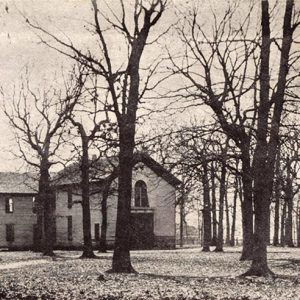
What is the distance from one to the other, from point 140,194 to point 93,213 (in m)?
4.69

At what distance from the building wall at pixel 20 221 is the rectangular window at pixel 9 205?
212 millimetres

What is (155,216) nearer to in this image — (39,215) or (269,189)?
(39,215)

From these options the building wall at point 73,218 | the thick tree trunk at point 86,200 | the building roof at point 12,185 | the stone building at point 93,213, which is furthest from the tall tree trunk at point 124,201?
the building roof at point 12,185

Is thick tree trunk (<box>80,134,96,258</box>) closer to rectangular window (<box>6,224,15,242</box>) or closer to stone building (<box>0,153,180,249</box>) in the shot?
stone building (<box>0,153,180,249</box>)

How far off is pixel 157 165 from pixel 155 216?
33.0 metres

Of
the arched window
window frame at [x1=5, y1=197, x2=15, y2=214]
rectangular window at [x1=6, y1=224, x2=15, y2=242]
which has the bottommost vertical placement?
rectangular window at [x1=6, y1=224, x2=15, y2=242]

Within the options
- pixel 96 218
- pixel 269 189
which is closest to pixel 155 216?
pixel 96 218

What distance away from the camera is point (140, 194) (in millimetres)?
52406

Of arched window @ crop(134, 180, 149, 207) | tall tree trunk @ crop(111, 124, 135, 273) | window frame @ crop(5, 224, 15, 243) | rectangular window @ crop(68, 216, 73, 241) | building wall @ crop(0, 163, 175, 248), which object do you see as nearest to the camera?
tall tree trunk @ crop(111, 124, 135, 273)

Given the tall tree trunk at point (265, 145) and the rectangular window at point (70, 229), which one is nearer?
the tall tree trunk at point (265, 145)

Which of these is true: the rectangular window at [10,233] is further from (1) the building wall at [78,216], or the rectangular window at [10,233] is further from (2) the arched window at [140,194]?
(2) the arched window at [140,194]

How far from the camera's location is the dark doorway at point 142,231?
5003cm

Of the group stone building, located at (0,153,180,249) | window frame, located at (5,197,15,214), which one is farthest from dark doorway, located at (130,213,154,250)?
window frame, located at (5,197,15,214)

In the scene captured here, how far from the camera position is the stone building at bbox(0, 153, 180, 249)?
50906 mm
